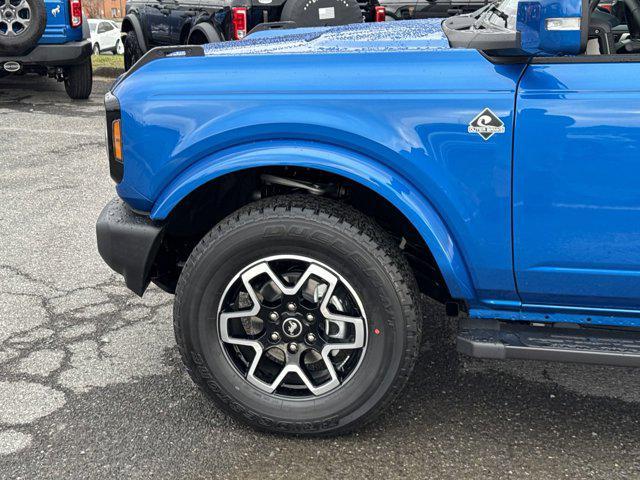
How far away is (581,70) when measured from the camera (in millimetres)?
2422

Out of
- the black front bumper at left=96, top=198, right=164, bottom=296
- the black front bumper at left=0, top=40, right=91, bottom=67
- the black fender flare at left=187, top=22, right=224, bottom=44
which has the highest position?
the black fender flare at left=187, top=22, right=224, bottom=44

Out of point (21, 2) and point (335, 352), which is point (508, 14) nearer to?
point (335, 352)

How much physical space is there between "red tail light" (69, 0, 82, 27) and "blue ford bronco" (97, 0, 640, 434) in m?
6.74

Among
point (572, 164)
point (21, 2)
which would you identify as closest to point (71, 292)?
point (572, 164)

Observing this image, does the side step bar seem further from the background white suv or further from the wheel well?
the background white suv

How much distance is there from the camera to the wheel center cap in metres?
2.77

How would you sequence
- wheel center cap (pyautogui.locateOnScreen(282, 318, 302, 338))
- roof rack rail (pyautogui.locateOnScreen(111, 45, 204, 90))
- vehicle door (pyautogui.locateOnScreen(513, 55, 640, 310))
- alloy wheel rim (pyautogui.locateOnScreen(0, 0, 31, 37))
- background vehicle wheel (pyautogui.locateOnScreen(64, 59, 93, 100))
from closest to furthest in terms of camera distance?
vehicle door (pyautogui.locateOnScreen(513, 55, 640, 310)) < wheel center cap (pyautogui.locateOnScreen(282, 318, 302, 338)) < roof rack rail (pyautogui.locateOnScreen(111, 45, 204, 90)) < alloy wheel rim (pyautogui.locateOnScreen(0, 0, 31, 37)) < background vehicle wheel (pyautogui.locateOnScreen(64, 59, 93, 100))

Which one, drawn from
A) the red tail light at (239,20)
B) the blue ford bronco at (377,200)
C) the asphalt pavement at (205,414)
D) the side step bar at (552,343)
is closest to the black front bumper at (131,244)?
the blue ford bronco at (377,200)

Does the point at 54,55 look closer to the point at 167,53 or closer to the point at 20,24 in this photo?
the point at 20,24

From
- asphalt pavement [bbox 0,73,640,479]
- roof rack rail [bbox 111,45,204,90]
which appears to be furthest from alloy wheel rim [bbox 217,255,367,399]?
roof rack rail [bbox 111,45,204,90]

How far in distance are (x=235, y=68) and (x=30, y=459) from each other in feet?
4.96

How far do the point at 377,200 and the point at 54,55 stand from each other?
23.3 feet

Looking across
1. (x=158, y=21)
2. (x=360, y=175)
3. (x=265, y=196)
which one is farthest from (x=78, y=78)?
(x=360, y=175)

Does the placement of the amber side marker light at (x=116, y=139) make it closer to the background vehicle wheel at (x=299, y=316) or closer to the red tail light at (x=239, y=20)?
the background vehicle wheel at (x=299, y=316)
